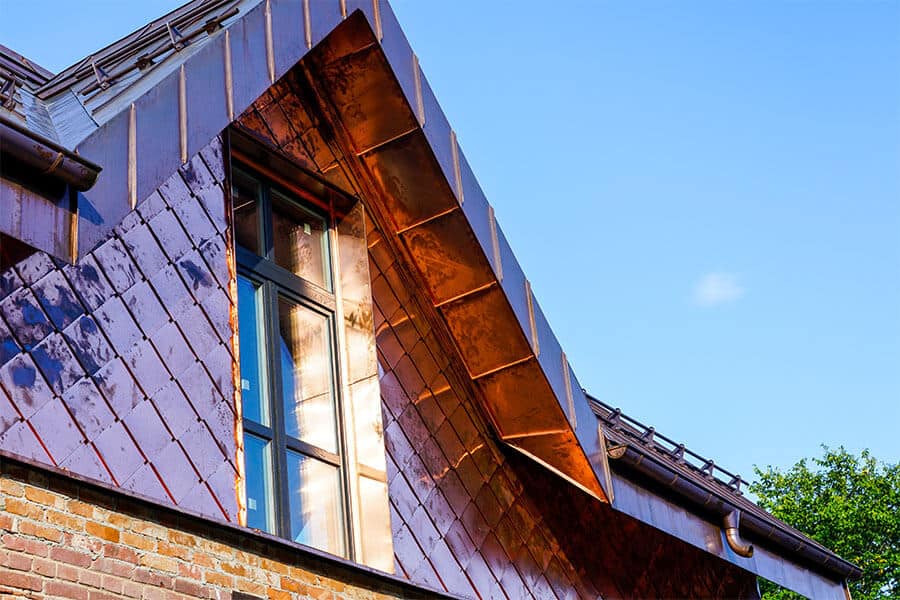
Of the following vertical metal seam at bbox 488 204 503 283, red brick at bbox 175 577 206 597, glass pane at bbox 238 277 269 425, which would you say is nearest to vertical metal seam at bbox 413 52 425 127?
vertical metal seam at bbox 488 204 503 283

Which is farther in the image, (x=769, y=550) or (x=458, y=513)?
(x=769, y=550)

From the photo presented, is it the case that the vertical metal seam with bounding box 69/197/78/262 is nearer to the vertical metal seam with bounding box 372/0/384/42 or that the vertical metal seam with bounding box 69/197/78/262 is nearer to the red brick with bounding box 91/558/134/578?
the red brick with bounding box 91/558/134/578

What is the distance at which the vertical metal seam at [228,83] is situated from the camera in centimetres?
688

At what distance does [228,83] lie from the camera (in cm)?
697

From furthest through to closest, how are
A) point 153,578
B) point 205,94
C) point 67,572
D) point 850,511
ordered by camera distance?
point 850,511 → point 205,94 → point 153,578 → point 67,572

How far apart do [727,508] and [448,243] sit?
3484mm

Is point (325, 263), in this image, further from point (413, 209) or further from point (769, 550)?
point (769, 550)

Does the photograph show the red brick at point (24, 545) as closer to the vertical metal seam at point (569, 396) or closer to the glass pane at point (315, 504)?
the glass pane at point (315, 504)

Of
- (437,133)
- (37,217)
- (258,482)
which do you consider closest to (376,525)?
(258,482)

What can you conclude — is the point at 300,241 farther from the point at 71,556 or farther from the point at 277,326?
the point at 71,556

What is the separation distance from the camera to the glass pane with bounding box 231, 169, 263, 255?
8430 millimetres

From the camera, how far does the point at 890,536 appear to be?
35.1 metres

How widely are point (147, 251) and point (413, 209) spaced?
2.48m

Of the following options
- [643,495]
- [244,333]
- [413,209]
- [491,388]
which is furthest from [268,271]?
[643,495]
